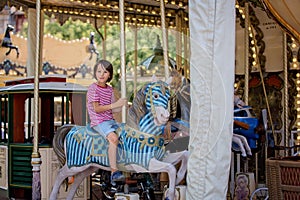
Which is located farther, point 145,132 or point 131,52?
point 131,52

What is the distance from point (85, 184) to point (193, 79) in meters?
2.77

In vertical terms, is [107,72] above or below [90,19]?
below

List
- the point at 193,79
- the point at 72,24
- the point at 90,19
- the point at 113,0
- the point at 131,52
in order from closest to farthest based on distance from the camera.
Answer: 1. the point at 193,79
2. the point at 131,52
3. the point at 113,0
4. the point at 90,19
5. the point at 72,24

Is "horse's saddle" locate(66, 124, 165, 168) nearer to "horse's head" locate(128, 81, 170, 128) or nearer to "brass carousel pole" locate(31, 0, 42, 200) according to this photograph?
"horse's head" locate(128, 81, 170, 128)

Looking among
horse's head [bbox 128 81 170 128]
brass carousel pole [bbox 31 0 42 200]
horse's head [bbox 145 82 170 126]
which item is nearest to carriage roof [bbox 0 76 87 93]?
brass carousel pole [bbox 31 0 42 200]

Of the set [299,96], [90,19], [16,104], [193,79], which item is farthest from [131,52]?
[90,19]

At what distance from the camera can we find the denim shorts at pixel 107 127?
5031 mm

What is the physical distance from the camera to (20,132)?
647 cm

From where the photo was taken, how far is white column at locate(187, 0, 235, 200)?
363 centimetres

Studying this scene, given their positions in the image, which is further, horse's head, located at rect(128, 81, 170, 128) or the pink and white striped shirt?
the pink and white striped shirt

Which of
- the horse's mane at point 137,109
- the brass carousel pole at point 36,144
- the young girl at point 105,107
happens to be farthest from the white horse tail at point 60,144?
the horse's mane at point 137,109

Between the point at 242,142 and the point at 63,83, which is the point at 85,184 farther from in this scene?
the point at 242,142

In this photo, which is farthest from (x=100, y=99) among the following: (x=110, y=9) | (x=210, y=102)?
(x=110, y=9)

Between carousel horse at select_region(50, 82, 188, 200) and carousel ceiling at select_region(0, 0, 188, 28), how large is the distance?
4220 mm
